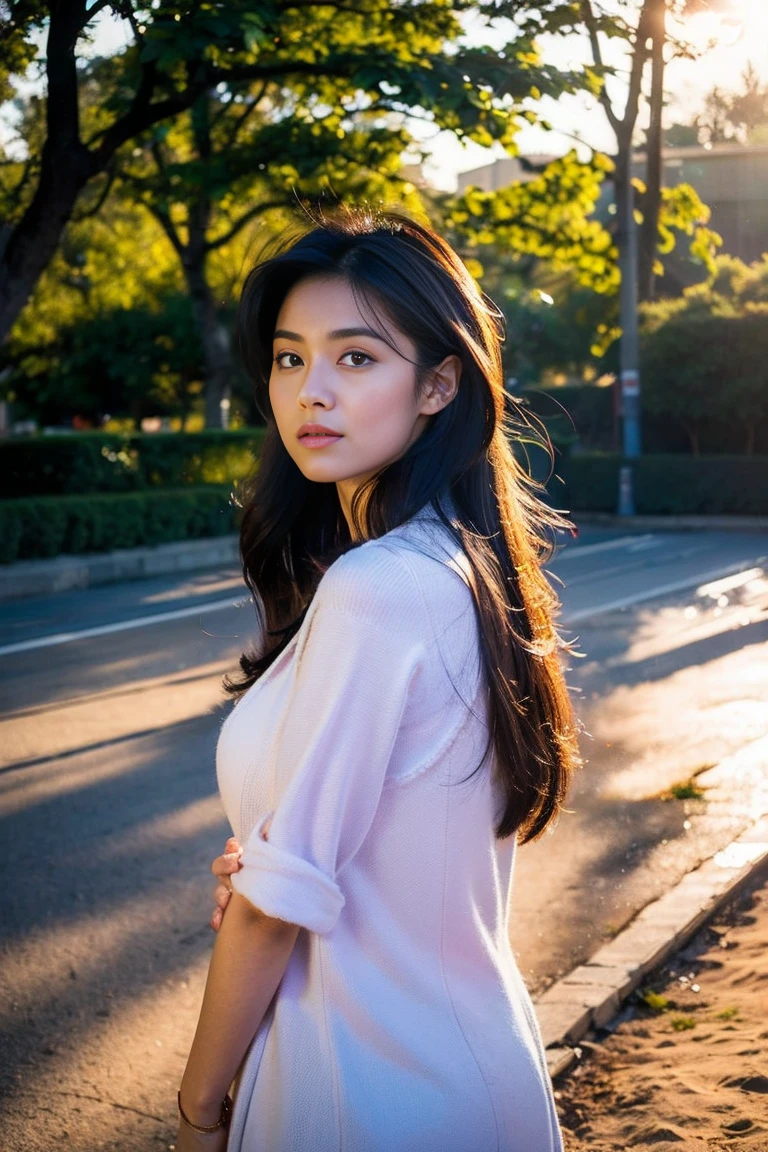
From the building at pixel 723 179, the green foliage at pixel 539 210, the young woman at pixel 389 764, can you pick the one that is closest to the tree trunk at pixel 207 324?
the building at pixel 723 179

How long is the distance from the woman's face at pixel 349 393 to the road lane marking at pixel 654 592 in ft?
32.6

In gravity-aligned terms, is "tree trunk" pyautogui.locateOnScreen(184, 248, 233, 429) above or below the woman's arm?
above

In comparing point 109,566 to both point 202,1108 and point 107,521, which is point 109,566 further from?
point 202,1108

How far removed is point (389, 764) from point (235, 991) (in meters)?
0.31

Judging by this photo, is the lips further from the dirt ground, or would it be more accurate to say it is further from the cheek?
the dirt ground

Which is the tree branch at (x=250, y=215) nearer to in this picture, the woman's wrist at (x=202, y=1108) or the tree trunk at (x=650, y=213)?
the tree trunk at (x=650, y=213)

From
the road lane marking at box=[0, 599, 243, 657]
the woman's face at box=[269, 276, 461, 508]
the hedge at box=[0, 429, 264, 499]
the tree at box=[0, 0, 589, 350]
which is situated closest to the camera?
the woman's face at box=[269, 276, 461, 508]

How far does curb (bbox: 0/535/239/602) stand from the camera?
47.3 ft

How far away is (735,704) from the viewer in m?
8.44

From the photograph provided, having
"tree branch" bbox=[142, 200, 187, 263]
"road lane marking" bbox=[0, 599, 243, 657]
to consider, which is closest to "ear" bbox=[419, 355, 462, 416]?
"road lane marking" bbox=[0, 599, 243, 657]

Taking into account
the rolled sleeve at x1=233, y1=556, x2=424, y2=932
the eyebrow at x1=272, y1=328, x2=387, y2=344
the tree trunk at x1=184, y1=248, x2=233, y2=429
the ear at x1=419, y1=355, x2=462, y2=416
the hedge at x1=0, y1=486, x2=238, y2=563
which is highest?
the tree trunk at x1=184, y1=248, x2=233, y2=429

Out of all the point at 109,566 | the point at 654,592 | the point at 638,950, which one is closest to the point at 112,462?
the point at 109,566

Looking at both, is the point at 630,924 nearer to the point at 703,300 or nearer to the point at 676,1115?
the point at 676,1115

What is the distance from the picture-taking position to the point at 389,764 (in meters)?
1.50
